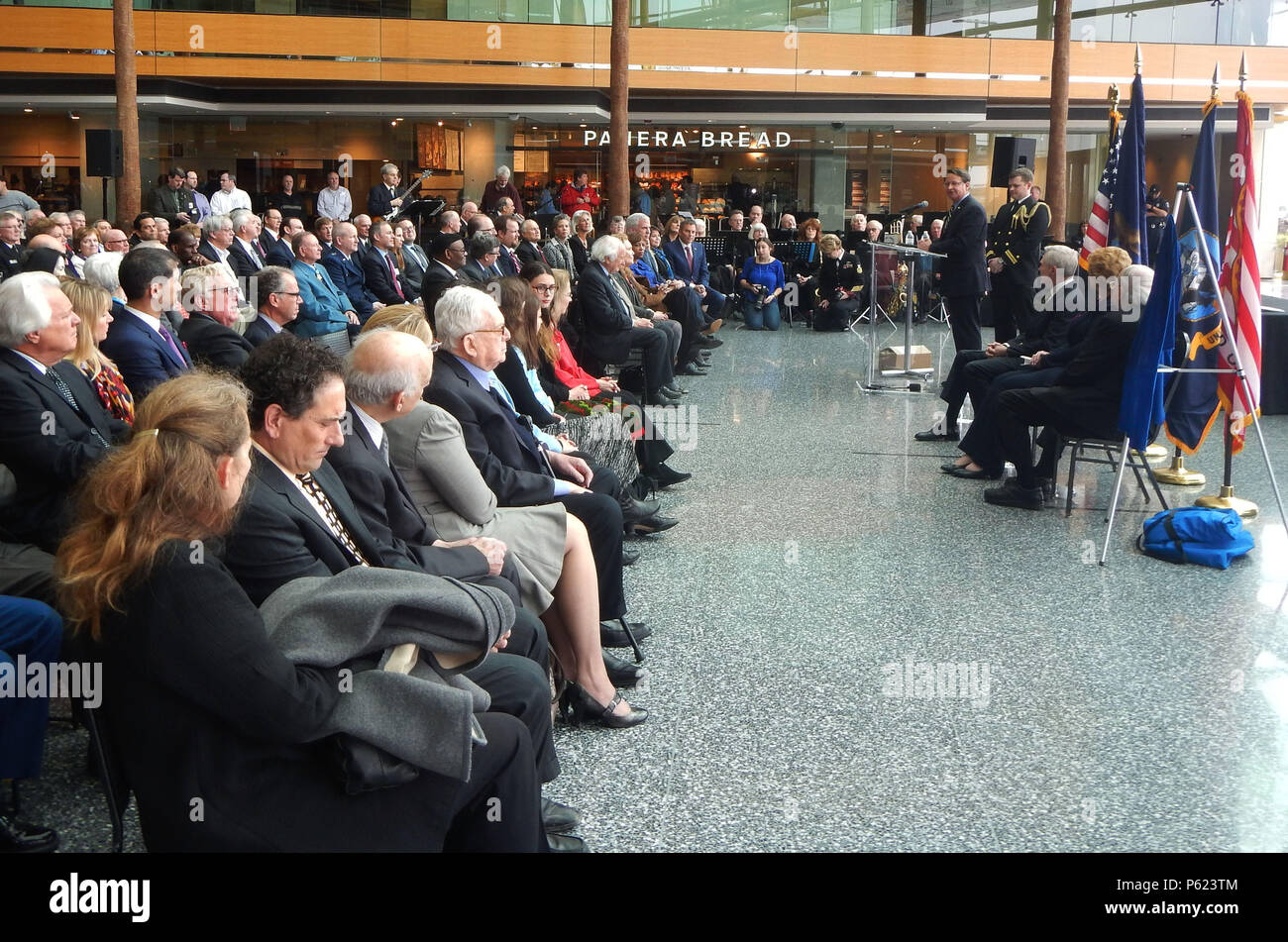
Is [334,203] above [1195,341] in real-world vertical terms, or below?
above

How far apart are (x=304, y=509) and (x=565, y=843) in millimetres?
972

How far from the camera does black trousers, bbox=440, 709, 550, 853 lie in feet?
7.58

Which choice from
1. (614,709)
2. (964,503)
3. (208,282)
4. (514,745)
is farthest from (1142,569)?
(208,282)

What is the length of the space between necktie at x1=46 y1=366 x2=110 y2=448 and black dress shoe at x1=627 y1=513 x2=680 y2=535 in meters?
2.51

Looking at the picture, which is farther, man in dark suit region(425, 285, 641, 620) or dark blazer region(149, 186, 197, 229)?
→ dark blazer region(149, 186, 197, 229)

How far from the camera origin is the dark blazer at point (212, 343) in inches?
194

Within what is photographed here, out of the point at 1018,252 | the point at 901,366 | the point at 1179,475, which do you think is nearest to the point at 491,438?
the point at 1179,475

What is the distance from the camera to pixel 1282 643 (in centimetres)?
436

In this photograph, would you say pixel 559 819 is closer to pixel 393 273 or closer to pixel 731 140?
pixel 393 273

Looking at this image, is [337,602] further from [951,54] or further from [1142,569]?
[951,54]

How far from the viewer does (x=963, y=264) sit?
9.61 metres

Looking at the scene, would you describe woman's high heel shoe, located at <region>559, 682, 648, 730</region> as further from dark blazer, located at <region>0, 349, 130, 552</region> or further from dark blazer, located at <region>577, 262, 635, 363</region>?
dark blazer, located at <region>577, 262, 635, 363</region>

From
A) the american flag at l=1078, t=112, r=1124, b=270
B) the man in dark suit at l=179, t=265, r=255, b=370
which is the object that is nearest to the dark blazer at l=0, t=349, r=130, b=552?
the man in dark suit at l=179, t=265, r=255, b=370

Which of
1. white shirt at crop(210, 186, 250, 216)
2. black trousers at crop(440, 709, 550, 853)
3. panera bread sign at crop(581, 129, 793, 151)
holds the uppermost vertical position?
panera bread sign at crop(581, 129, 793, 151)
